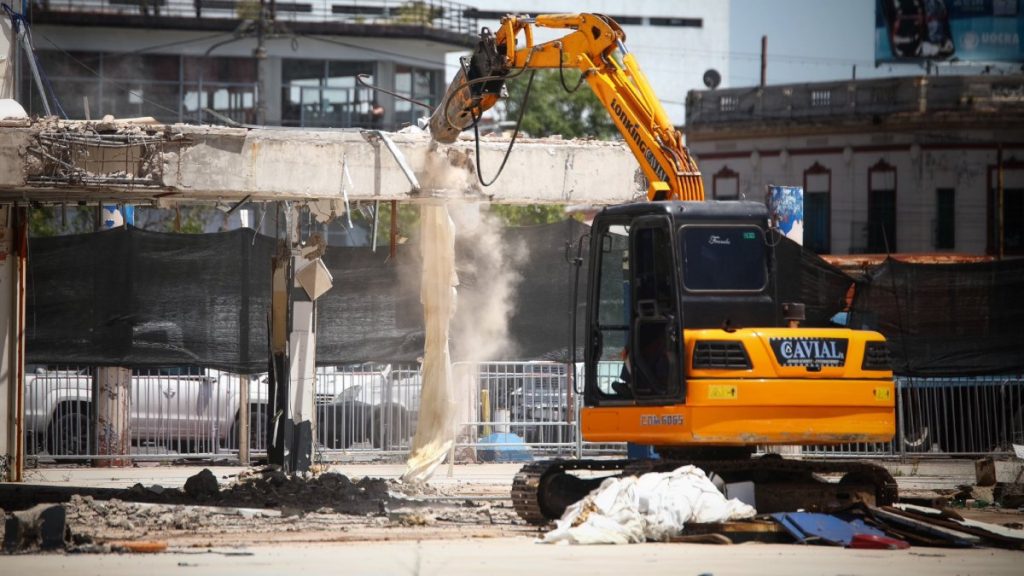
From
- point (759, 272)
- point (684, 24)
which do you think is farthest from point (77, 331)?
point (684, 24)

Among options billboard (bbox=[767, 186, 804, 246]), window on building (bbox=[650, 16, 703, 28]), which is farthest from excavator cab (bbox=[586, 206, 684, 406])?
window on building (bbox=[650, 16, 703, 28])

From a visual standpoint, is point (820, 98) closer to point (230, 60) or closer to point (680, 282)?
point (230, 60)

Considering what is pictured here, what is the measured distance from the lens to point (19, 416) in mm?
18812

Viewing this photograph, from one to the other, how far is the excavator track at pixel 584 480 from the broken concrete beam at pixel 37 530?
4.22 meters

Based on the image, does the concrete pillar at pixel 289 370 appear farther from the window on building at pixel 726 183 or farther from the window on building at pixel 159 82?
the window on building at pixel 159 82

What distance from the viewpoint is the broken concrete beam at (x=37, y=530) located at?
1252cm

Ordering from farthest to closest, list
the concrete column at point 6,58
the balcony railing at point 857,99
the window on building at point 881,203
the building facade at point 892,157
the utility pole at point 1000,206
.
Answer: the window on building at point 881,203 < the building facade at point 892,157 < the balcony railing at point 857,99 < the utility pole at point 1000,206 < the concrete column at point 6,58

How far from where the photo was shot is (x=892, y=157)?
163 feet

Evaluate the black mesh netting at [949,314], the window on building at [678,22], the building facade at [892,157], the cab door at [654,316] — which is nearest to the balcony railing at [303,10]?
the building facade at [892,157]

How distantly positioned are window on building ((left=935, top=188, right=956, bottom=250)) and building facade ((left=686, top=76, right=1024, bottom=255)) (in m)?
0.03

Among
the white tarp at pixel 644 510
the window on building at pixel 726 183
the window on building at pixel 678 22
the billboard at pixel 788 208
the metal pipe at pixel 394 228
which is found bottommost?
the white tarp at pixel 644 510

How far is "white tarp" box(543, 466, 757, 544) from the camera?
12.8 metres

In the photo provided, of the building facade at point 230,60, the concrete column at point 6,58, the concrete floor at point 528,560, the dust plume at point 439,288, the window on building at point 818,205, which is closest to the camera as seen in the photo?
the concrete floor at point 528,560

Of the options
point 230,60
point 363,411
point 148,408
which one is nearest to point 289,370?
point 363,411
